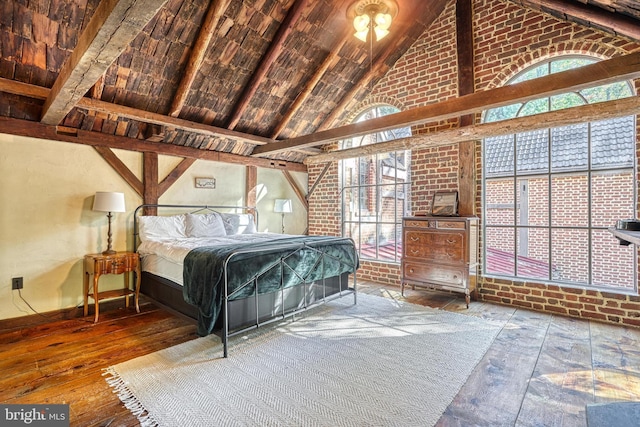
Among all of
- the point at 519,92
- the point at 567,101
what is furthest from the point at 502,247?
the point at 519,92

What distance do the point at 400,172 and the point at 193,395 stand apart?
4.80 meters

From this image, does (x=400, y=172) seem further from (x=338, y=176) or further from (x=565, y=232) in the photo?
(x=565, y=232)

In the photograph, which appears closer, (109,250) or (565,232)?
(109,250)

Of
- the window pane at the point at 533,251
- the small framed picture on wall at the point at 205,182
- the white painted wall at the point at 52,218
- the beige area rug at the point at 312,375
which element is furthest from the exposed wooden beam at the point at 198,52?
the window pane at the point at 533,251

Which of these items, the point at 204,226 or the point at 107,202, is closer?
the point at 107,202

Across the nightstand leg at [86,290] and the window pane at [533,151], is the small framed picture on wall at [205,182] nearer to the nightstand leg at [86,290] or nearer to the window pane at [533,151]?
the nightstand leg at [86,290]

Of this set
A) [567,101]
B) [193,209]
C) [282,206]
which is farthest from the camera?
[282,206]

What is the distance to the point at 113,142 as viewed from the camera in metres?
4.38

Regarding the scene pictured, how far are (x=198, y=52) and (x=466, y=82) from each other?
12.2ft

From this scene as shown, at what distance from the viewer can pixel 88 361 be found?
2773 millimetres

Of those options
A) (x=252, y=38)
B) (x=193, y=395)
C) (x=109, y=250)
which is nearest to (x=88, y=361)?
(x=193, y=395)

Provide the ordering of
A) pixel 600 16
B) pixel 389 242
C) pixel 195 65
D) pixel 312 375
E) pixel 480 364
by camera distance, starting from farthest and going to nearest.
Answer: pixel 389 242, pixel 195 65, pixel 600 16, pixel 480 364, pixel 312 375

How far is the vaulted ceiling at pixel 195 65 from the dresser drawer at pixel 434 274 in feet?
10.1

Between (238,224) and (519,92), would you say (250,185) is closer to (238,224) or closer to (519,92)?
(238,224)
